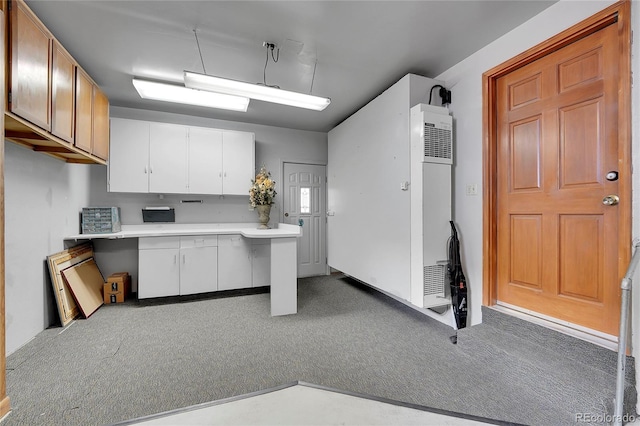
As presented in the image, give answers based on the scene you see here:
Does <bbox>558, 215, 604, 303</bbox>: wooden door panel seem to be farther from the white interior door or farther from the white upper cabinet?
the white upper cabinet

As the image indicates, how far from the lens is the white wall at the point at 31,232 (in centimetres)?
215

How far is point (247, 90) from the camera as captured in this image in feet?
7.80

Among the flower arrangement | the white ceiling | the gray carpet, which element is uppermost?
the white ceiling

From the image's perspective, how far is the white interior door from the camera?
466 centimetres

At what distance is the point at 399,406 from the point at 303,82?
3.15 m

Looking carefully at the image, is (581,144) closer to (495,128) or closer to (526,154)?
(526,154)

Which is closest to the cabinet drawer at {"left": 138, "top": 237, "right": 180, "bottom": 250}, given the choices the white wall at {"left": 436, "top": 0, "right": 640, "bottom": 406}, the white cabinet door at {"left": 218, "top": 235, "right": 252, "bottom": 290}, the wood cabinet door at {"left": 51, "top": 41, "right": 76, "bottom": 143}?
the white cabinet door at {"left": 218, "top": 235, "right": 252, "bottom": 290}

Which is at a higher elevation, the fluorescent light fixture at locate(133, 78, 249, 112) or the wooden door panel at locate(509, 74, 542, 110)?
the fluorescent light fixture at locate(133, 78, 249, 112)

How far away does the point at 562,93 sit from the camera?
188 centimetres

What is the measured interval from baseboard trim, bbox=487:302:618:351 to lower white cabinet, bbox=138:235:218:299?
343 centimetres

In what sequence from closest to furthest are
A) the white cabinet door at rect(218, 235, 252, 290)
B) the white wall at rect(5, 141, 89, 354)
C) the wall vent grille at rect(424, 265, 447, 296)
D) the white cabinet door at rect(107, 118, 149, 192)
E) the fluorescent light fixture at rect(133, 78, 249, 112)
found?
the white wall at rect(5, 141, 89, 354) → the wall vent grille at rect(424, 265, 447, 296) → the fluorescent light fixture at rect(133, 78, 249, 112) → the white cabinet door at rect(107, 118, 149, 192) → the white cabinet door at rect(218, 235, 252, 290)

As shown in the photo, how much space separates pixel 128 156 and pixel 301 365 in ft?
11.6

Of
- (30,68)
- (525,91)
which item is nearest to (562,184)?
(525,91)

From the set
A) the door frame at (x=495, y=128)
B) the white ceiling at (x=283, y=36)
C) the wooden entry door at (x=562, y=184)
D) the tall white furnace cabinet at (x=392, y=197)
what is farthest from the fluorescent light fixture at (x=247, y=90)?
the wooden entry door at (x=562, y=184)
